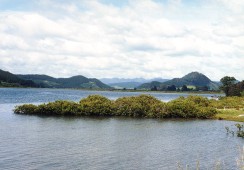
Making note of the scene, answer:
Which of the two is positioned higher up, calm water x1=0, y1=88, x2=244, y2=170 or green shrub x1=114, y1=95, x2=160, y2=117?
green shrub x1=114, y1=95, x2=160, y2=117

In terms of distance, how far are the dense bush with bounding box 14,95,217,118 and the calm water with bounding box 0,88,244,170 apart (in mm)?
13620

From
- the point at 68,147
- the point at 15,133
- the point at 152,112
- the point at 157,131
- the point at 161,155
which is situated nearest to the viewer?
the point at 161,155

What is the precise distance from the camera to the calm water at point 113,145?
35.4m

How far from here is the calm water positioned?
116ft

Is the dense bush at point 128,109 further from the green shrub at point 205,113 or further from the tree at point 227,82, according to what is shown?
the tree at point 227,82

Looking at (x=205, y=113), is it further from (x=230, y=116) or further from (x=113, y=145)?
(x=113, y=145)

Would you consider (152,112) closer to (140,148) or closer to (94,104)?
(94,104)

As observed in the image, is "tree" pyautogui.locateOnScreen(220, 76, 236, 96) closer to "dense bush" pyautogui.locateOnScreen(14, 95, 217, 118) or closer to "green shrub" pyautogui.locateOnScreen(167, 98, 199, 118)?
"dense bush" pyautogui.locateOnScreen(14, 95, 217, 118)

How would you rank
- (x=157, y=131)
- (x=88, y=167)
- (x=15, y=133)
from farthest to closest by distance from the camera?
(x=157, y=131) → (x=15, y=133) → (x=88, y=167)

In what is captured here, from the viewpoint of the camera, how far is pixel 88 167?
1316 inches

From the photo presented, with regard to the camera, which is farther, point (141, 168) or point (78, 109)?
point (78, 109)

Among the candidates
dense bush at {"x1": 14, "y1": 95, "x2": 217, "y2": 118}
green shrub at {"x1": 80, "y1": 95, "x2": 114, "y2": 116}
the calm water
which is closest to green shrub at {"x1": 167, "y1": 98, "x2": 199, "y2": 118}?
dense bush at {"x1": 14, "y1": 95, "x2": 217, "y2": 118}

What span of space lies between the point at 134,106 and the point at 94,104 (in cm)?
954

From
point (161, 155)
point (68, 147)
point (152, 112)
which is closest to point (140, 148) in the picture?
point (161, 155)
